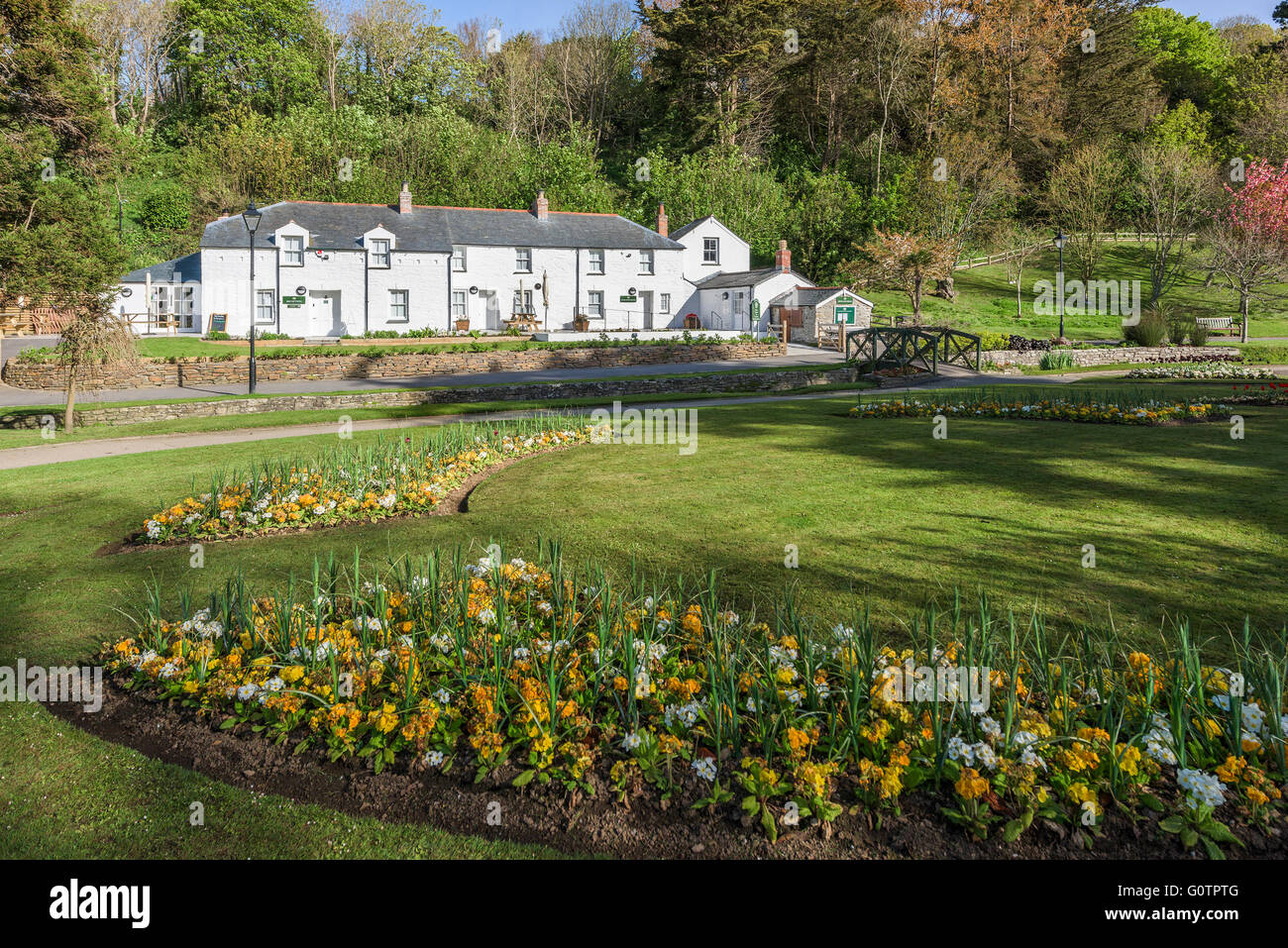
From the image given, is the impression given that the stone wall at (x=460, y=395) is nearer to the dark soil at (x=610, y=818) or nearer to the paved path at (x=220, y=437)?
the paved path at (x=220, y=437)

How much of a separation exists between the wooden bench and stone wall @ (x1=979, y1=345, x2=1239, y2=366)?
9.86 m

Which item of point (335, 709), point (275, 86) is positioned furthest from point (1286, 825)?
point (275, 86)

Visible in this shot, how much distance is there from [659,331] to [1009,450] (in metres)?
35.6

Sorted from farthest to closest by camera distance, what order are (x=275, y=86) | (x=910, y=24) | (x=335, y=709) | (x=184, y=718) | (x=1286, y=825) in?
Result: 1. (x=275, y=86)
2. (x=910, y=24)
3. (x=184, y=718)
4. (x=335, y=709)
5. (x=1286, y=825)

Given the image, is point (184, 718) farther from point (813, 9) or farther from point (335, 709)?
point (813, 9)

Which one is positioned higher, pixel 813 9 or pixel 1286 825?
pixel 813 9

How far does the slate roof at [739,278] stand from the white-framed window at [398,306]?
17098mm

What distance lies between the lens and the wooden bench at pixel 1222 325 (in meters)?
43.4

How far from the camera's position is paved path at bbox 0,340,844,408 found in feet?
74.1

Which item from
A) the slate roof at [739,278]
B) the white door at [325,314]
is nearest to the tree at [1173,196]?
the slate roof at [739,278]

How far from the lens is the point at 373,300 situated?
43.0m

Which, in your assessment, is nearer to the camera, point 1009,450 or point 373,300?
point 1009,450

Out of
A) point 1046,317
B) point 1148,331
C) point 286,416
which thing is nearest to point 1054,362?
point 1148,331

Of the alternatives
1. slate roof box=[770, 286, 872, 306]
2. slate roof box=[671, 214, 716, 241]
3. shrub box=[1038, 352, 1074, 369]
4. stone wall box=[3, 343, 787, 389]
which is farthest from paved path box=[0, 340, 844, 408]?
slate roof box=[671, 214, 716, 241]
